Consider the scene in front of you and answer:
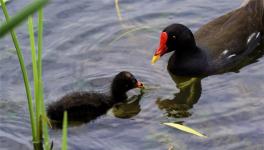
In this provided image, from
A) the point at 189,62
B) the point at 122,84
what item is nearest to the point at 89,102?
the point at 122,84

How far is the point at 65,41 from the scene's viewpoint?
6.86 m

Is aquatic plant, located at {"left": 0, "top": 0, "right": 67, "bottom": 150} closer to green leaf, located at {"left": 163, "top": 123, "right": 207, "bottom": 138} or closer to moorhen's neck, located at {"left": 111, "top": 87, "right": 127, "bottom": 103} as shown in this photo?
moorhen's neck, located at {"left": 111, "top": 87, "right": 127, "bottom": 103}

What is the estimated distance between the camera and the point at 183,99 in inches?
228

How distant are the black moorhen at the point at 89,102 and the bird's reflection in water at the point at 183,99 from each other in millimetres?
392

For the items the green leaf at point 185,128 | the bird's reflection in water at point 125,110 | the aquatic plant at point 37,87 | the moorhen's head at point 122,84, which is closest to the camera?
the aquatic plant at point 37,87

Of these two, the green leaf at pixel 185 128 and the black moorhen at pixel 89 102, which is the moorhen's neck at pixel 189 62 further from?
the green leaf at pixel 185 128

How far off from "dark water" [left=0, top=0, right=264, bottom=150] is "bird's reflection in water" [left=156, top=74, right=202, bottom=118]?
2 centimetres

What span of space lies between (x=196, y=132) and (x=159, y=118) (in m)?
0.58

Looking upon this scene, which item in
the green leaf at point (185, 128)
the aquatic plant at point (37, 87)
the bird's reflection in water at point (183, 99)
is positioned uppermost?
the aquatic plant at point (37, 87)

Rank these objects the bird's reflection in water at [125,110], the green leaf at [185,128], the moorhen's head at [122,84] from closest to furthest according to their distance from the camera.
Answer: the green leaf at [185,128] → the bird's reflection in water at [125,110] → the moorhen's head at [122,84]

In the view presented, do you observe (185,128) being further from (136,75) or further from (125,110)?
(136,75)

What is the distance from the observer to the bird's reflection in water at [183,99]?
5480mm

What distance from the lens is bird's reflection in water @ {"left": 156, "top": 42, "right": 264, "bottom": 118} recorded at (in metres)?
5.50

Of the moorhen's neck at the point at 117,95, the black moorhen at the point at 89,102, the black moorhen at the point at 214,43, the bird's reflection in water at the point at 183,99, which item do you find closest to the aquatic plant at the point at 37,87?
the black moorhen at the point at 89,102
